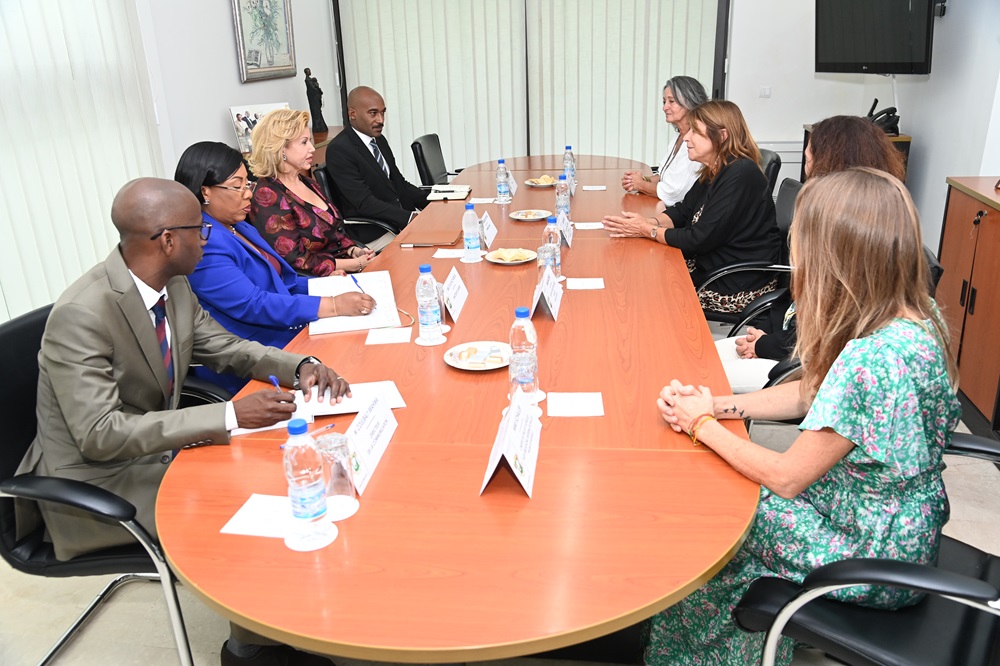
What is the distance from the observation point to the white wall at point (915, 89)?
160 inches

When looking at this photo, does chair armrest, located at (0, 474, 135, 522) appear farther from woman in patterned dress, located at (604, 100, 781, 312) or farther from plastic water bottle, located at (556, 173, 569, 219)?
woman in patterned dress, located at (604, 100, 781, 312)

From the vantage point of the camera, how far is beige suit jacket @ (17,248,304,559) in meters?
1.68

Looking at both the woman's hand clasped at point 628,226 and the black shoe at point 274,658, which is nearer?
the black shoe at point 274,658

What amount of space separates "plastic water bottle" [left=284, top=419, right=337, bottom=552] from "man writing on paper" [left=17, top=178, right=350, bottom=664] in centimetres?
34

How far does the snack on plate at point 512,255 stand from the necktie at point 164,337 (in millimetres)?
1349

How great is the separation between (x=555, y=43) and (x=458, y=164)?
1.38m

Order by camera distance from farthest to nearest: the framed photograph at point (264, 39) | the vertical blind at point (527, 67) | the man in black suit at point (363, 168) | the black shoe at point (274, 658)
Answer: the vertical blind at point (527, 67)
the framed photograph at point (264, 39)
the man in black suit at point (363, 168)
the black shoe at point (274, 658)

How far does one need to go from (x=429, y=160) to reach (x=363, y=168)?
930mm

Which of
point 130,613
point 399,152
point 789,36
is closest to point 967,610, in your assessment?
point 130,613

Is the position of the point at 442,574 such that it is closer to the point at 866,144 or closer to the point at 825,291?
the point at 825,291

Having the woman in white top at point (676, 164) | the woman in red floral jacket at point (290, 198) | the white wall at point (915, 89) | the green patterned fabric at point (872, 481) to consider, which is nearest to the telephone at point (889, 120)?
the white wall at point (915, 89)

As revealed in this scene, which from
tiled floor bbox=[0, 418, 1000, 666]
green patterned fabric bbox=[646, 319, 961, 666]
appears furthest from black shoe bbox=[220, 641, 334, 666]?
green patterned fabric bbox=[646, 319, 961, 666]

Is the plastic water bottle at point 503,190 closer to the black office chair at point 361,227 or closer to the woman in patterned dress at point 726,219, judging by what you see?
the black office chair at point 361,227

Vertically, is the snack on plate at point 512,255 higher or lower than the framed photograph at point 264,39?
lower
